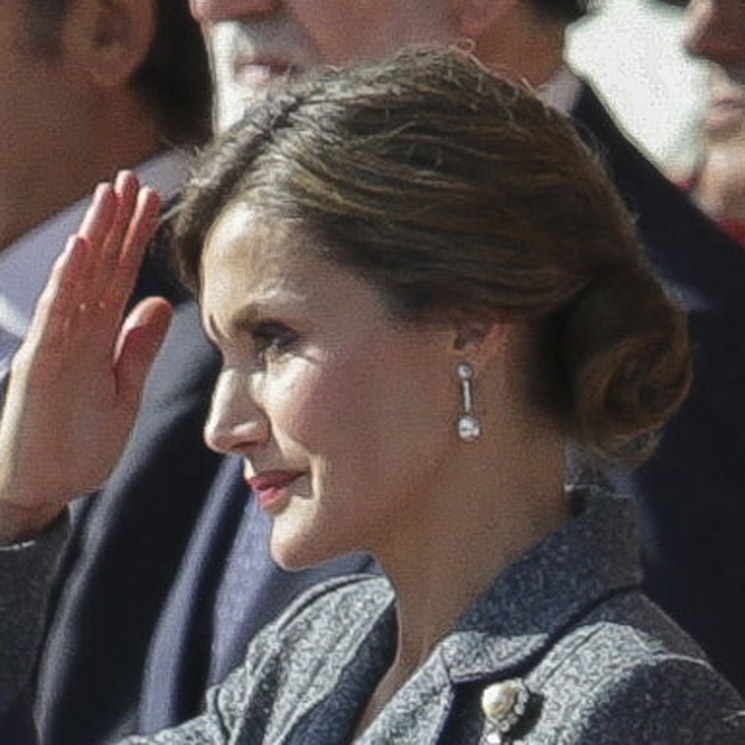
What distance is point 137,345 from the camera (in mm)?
2830

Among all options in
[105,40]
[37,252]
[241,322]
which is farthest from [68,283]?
[105,40]

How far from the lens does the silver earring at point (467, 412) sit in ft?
8.05

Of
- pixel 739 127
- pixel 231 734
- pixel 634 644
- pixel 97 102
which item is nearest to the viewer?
pixel 634 644

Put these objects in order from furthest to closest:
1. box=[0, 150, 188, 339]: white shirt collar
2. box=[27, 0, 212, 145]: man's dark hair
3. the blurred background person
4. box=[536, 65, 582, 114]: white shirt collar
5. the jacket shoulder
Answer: the blurred background person
box=[27, 0, 212, 145]: man's dark hair
box=[0, 150, 188, 339]: white shirt collar
box=[536, 65, 582, 114]: white shirt collar
the jacket shoulder

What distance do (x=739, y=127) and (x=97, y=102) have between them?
765 mm

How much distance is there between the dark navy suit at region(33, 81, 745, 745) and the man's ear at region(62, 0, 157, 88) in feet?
1.43

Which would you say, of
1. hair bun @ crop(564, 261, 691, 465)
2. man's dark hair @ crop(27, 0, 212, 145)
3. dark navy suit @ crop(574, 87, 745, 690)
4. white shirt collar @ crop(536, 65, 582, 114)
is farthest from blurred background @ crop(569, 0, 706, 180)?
hair bun @ crop(564, 261, 691, 465)

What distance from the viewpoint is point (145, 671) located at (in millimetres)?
3078

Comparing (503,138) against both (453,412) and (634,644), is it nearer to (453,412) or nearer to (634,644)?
(453,412)

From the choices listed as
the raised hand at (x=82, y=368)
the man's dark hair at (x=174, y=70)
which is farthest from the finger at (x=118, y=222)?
the man's dark hair at (x=174, y=70)

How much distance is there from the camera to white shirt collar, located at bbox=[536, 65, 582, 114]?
3.16 meters

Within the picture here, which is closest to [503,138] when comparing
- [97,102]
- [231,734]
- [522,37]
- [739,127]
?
[231,734]

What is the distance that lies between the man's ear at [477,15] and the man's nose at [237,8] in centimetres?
19

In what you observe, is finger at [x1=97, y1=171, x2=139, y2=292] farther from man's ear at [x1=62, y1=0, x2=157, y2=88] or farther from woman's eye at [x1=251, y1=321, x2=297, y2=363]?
man's ear at [x1=62, y1=0, x2=157, y2=88]
